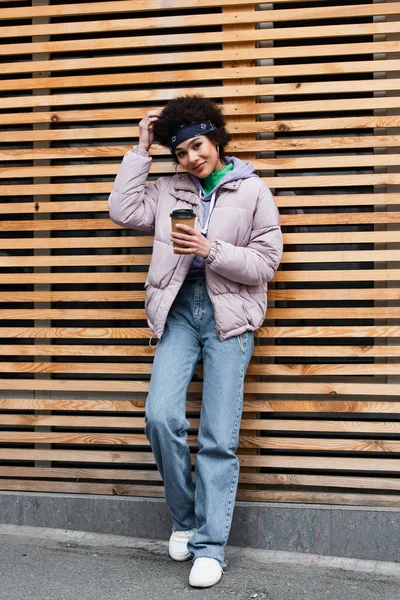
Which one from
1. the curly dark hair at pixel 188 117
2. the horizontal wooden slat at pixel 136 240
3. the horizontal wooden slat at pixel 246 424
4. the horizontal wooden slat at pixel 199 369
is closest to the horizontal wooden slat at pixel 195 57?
the curly dark hair at pixel 188 117

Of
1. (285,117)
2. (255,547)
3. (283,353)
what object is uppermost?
(285,117)

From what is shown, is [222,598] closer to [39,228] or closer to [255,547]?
[255,547]

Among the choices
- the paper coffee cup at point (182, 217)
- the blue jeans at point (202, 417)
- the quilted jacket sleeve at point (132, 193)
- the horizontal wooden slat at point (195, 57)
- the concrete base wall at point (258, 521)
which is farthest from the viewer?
the horizontal wooden slat at point (195, 57)

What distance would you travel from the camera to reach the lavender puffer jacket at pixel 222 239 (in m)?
3.69

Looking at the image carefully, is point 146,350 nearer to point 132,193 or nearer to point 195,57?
point 132,193

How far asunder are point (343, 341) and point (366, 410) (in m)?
0.40

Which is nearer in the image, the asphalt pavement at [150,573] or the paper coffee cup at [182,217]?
the paper coffee cup at [182,217]

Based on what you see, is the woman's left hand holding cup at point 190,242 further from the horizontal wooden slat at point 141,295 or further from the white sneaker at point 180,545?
the white sneaker at point 180,545

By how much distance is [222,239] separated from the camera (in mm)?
3699

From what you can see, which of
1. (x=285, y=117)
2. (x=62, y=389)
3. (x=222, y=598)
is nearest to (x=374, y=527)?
(x=222, y=598)

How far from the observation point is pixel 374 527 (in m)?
3.95

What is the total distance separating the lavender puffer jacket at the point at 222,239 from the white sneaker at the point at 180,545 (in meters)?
1.04

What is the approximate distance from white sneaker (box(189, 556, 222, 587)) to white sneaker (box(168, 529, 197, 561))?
0.25 meters

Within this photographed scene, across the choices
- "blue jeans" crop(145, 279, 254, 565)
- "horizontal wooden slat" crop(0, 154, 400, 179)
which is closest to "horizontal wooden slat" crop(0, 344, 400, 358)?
"blue jeans" crop(145, 279, 254, 565)
